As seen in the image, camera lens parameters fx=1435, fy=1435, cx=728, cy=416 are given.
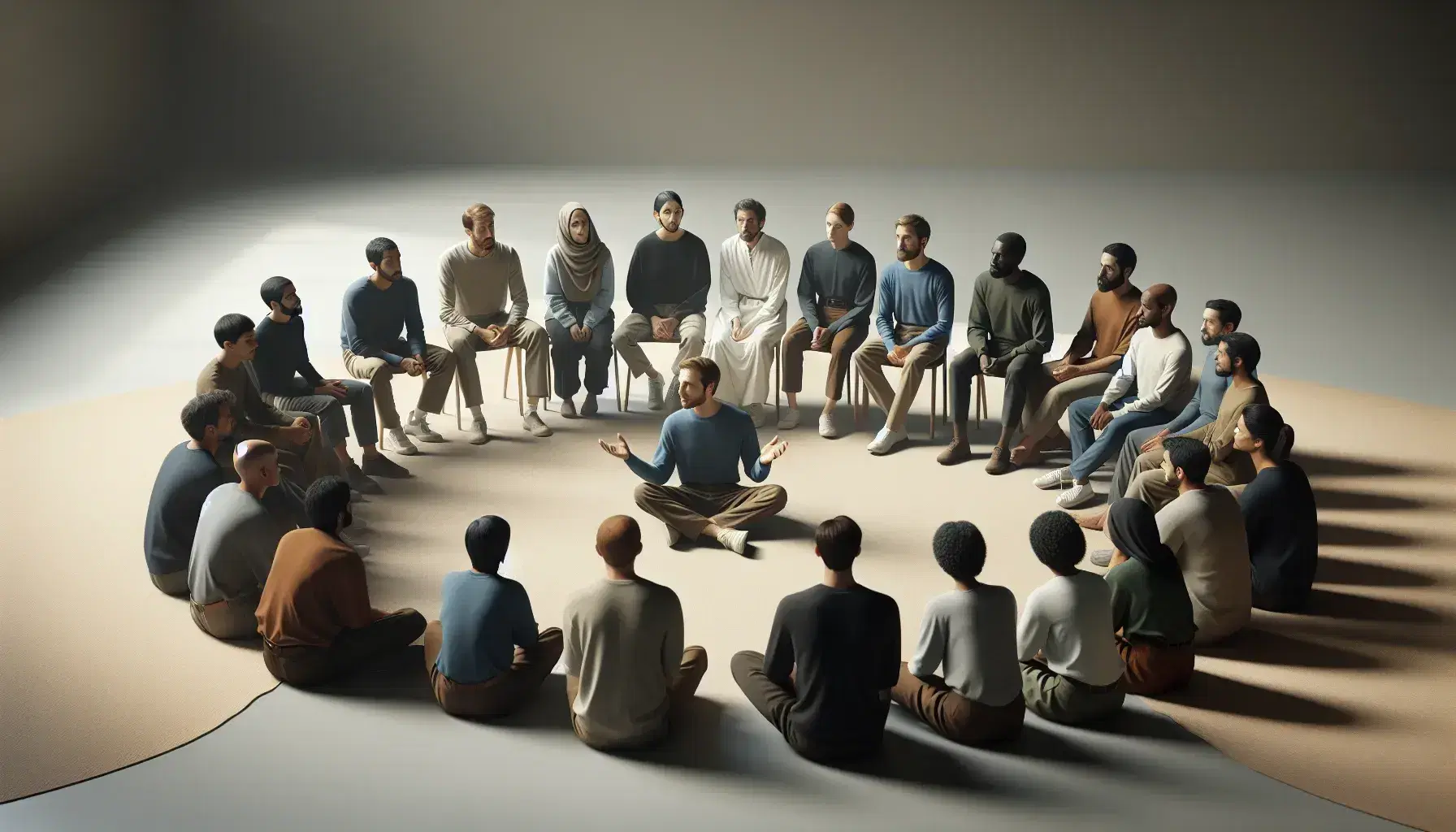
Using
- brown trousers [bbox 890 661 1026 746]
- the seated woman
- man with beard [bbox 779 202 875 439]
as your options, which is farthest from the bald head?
man with beard [bbox 779 202 875 439]

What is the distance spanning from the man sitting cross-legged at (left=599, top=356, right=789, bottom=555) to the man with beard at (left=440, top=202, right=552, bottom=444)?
1891 mm

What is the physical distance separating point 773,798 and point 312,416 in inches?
142

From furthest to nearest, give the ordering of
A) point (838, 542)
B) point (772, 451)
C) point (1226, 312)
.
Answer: point (1226, 312) < point (772, 451) < point (838, 542)

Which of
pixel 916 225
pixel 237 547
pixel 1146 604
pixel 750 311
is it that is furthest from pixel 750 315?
pixel 1146 604

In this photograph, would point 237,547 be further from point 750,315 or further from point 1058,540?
point 750,315

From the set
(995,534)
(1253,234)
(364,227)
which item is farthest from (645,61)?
(995,534)

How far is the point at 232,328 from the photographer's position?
6742 mm

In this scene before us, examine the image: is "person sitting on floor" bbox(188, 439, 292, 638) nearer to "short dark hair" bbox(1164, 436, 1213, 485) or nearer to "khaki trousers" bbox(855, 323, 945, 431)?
"short dark hair" bbox(1164, 436, 1213, 485)

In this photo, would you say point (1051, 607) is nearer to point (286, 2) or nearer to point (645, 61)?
point (645, 61)

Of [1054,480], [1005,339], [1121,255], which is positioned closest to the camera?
[1054,480]

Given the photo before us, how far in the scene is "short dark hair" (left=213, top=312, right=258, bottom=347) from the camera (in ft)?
22.1

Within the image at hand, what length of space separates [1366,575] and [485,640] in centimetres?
403

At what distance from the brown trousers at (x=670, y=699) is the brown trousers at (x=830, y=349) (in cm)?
347

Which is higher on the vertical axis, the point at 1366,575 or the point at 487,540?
the point at 487,540
